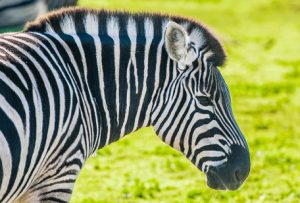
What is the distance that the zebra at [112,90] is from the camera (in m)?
4.50

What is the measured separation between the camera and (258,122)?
1100cm

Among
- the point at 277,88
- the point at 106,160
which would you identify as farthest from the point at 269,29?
the point at 106,160

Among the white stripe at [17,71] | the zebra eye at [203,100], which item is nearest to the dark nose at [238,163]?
the zebra eye at [203,100]

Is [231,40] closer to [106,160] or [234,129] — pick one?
[106,160]

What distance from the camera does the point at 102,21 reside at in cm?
488

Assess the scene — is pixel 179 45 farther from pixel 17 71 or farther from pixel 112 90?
pixel 17 71

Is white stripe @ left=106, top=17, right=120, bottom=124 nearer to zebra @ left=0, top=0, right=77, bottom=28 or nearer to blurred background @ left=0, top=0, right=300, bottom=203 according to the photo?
blurred background @ left=0, top=0, right=300, bottom=203

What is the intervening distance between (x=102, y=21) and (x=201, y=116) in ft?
2.58

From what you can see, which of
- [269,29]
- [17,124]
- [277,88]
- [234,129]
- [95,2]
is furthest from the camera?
[95,2]

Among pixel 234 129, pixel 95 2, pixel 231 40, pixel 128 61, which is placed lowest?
pixel 234 129

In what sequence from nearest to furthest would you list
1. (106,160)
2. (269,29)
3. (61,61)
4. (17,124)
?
(17,124) < (61,61) < (106,160) < (269,29)

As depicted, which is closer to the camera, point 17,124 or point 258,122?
point 17,124

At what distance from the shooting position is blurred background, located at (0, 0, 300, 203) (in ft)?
25.8

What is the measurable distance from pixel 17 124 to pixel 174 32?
1.03 metres
